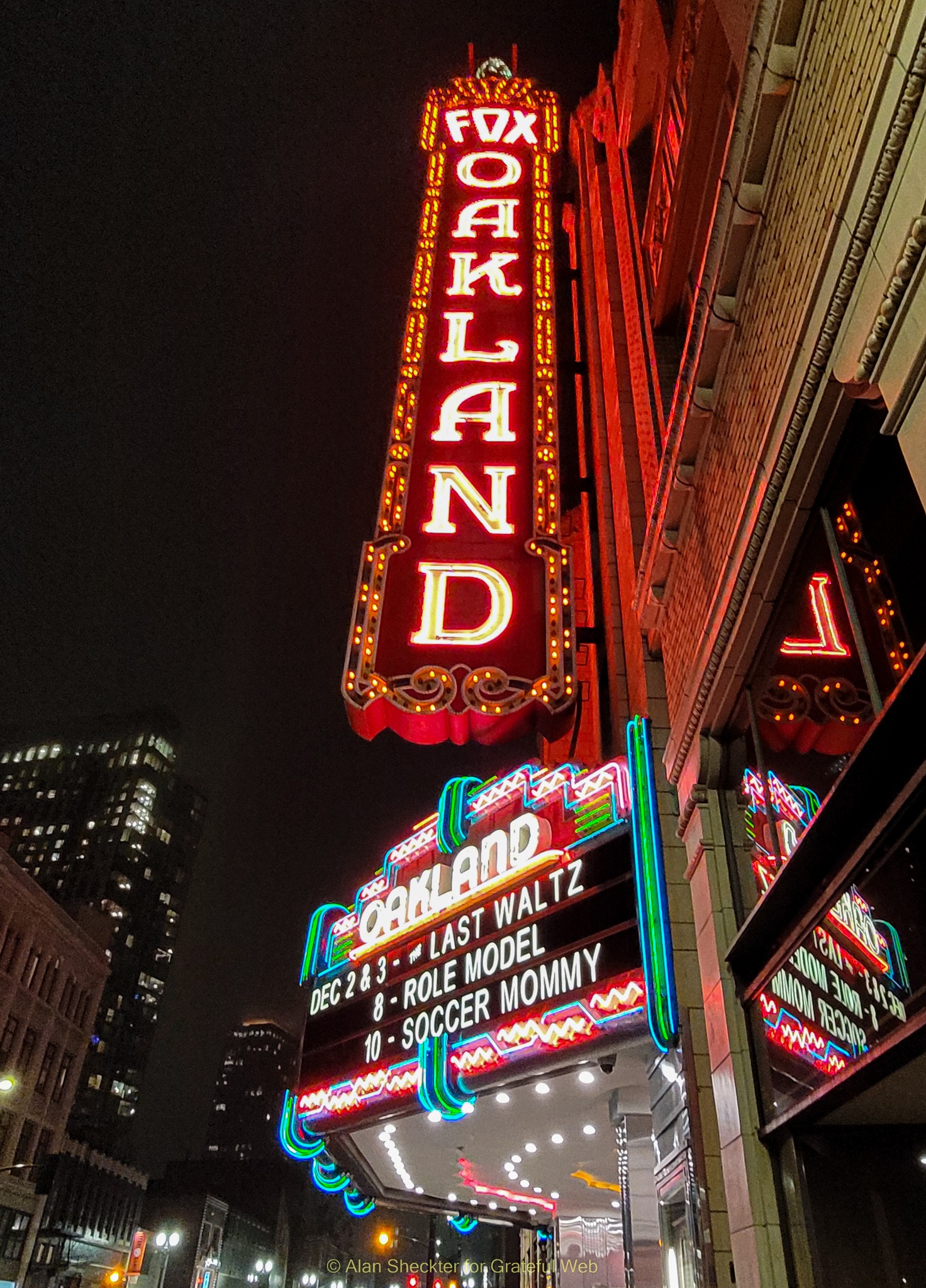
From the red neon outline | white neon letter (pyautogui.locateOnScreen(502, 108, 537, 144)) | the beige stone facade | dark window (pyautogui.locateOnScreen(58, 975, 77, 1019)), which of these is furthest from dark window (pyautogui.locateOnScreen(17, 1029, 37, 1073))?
the red neon outline

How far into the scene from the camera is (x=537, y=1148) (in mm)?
16203

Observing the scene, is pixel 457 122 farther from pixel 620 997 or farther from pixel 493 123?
pixel 620 997

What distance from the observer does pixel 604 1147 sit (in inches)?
628

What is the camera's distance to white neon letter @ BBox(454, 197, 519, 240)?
19062mm

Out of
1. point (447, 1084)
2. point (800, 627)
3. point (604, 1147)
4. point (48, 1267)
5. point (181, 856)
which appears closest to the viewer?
point (800, 627)

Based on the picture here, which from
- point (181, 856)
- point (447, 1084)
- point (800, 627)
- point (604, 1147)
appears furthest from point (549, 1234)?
point (181, 856)

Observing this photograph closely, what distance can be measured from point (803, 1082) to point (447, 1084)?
7024 mm

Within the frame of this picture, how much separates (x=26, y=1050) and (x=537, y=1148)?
5659 cm

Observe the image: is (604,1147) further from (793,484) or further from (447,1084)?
(793,484)

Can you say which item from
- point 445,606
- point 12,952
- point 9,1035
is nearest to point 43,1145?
point 9,1035

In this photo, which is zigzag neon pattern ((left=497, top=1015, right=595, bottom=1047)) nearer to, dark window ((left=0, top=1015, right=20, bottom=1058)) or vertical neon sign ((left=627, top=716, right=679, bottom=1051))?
vertical neon sign ((left=627, top=716, right=679, bottom=1051))

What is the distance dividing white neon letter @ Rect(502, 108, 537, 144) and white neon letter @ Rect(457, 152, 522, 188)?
932 mm

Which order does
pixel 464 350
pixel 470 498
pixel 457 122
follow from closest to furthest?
pixel 470 498, pixel 464 350, pixel 457 122

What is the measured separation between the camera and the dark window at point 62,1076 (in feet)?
207
